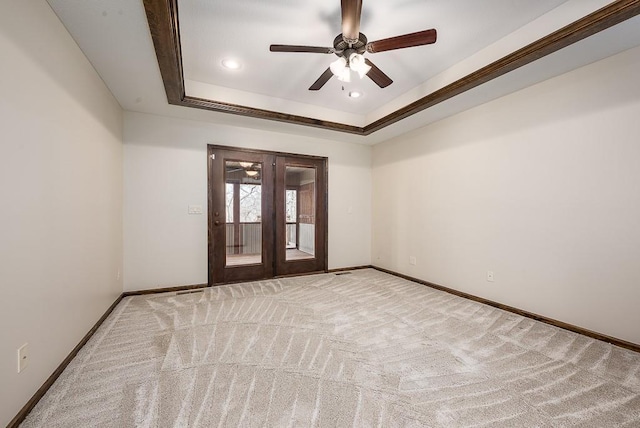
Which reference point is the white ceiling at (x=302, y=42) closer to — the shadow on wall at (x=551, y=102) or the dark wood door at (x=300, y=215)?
the shadow on wall at (x=551, y=102)

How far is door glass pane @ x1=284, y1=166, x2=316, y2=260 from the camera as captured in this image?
4.56 metres

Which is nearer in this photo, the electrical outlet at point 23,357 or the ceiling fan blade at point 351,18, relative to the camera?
the electrical outlet at point 23,357

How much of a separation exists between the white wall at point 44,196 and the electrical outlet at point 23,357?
3 centimetres

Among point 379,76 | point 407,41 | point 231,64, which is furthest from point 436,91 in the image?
point 231,64

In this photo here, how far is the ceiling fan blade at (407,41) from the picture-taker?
1.94 metres

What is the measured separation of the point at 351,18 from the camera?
1867 mm

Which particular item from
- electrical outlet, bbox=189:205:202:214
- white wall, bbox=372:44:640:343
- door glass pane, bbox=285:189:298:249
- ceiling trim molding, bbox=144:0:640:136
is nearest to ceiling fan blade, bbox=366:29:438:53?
ceiling trim molding, bbox=144:0:640:136

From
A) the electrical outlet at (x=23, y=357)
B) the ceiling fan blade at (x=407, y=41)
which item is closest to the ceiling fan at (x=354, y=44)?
the ceiling fan blade at (x=407, y=41)

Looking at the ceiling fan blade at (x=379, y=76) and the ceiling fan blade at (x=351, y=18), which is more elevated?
the ceiling fan blade at (x=351, y=18)

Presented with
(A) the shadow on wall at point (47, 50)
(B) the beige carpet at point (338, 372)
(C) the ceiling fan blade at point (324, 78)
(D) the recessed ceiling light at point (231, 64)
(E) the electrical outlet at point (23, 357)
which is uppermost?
(D) the recessed ceiling light at point (231, 64)

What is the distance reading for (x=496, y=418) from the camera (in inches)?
56.8

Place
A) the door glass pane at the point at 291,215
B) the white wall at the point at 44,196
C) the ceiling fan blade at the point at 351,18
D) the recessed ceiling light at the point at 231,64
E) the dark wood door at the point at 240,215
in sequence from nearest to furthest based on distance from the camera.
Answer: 1. the white wall at the point at 44,196
2. the ceiling fan blade at the point at 351,18
3. the recessed ceiling light at the point at 231,64
4. the dark wood door at the point at 240,215
5. the door glass pane at the point at 291,215

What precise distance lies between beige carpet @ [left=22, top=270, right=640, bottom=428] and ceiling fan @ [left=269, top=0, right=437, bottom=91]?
8.08ft

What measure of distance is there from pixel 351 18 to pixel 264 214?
3.06 m
